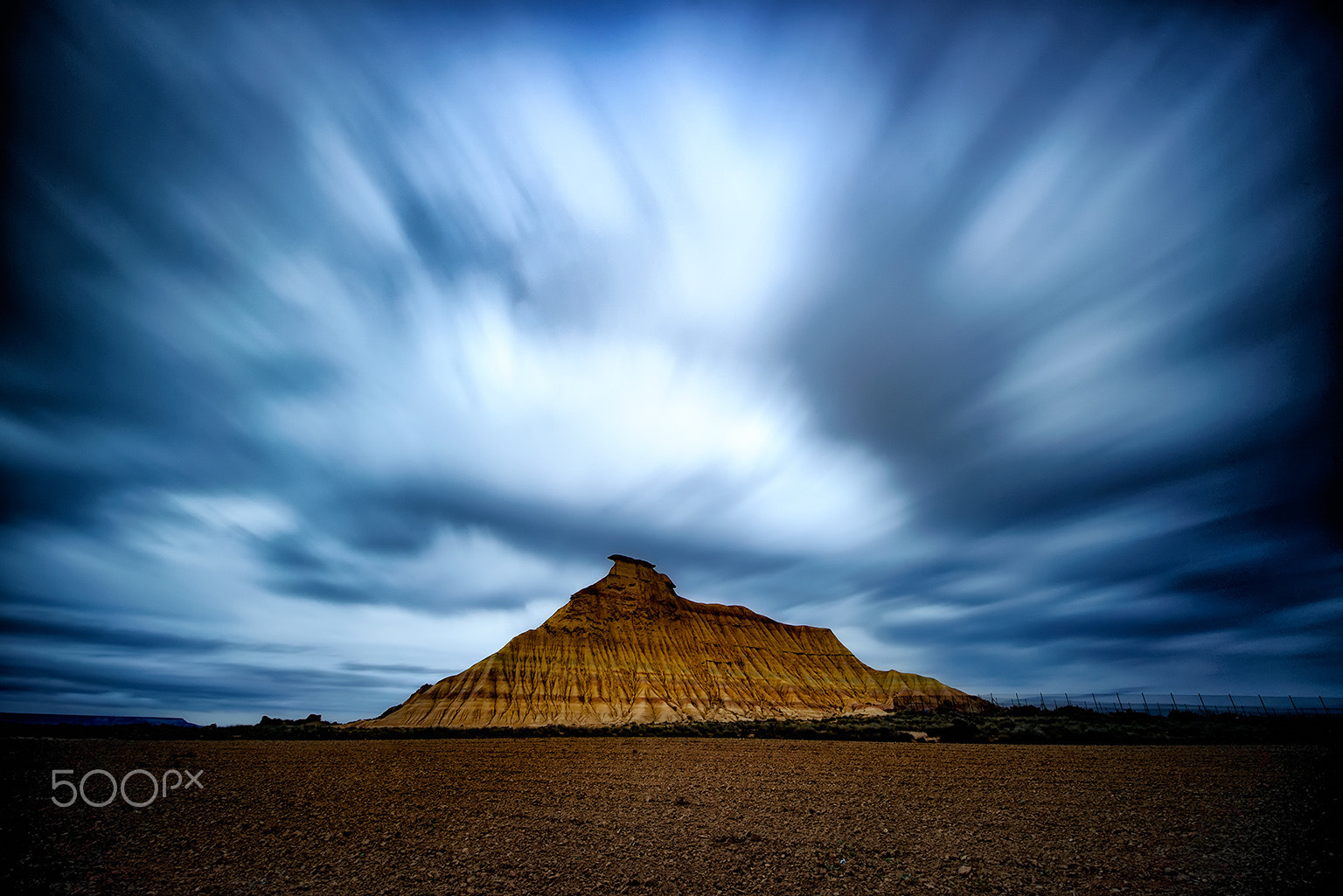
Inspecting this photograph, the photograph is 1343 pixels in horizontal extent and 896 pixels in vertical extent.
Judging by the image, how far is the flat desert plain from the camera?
8.11 meters

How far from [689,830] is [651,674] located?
229 feet

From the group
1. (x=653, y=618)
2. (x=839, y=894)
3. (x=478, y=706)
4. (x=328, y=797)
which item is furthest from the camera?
(x=653, y=618)

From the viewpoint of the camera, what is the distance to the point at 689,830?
10734 mm

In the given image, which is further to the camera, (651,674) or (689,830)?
(651,674)

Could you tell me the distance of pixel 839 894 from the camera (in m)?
7.59

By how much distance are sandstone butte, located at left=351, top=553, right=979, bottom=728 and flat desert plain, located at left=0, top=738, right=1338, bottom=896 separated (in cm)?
5102

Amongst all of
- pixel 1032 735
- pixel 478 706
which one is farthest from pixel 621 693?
pixel 1032 735

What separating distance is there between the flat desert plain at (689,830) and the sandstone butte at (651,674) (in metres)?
51.0

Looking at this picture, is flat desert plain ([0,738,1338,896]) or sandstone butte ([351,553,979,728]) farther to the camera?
sandstone butte ([351,553,979,728])

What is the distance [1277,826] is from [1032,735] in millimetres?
21566

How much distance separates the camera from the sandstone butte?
65.3m

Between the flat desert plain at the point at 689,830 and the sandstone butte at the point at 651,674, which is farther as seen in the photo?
the sandstone butte at the point at 651,674

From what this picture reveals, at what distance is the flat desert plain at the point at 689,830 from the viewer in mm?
8109

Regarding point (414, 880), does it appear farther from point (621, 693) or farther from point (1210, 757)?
point (621, 693)
